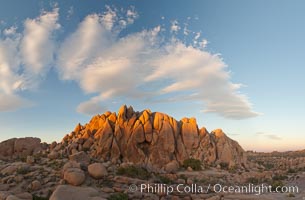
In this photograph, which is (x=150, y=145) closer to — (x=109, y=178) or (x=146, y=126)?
(x=146, y=126)

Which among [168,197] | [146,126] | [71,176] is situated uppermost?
[146,126]

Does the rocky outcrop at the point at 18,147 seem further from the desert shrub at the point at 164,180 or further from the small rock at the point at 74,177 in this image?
the small rock at the point at 74,177

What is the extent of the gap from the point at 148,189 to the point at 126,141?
104 feet

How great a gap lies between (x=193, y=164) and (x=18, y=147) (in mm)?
35459

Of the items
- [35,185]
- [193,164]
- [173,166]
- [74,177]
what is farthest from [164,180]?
[193,164]

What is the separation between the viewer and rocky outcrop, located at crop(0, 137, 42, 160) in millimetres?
59906

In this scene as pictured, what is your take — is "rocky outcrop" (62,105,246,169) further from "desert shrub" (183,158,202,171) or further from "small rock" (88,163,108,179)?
"small rock" (88,163,108,179)

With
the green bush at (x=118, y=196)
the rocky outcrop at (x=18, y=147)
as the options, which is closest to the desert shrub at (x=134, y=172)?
the green bush at (x=118, y=196)

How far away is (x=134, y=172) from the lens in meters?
31.5

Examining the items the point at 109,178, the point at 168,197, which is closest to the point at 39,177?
the point at 109,178

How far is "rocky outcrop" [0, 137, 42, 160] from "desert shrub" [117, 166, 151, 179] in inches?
1394

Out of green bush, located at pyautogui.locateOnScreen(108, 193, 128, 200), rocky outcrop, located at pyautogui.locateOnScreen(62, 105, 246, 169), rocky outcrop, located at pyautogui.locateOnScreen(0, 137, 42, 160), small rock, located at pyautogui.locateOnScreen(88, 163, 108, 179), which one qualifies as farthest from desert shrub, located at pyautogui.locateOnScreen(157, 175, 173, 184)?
rocky outcrop, located at pyautogui.locateOnScreen(0, 137, 42, 160)

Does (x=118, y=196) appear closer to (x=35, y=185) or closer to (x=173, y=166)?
(x=35, y=185)

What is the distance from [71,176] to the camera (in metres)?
25.5
